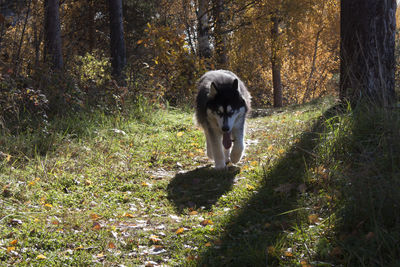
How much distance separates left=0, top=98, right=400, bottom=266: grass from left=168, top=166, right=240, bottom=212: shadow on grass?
0.07 ft

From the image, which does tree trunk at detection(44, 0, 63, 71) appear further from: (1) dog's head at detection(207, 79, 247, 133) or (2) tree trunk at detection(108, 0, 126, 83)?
(1) dog's head at detection(207, 79, 247, 133)

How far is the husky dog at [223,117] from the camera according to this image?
226 inches

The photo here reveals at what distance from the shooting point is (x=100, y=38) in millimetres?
17000

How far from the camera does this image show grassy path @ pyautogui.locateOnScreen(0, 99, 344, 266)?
11.3 ft

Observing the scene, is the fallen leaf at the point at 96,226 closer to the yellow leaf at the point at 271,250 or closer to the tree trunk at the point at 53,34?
the yellow leaf at the point at 271,250

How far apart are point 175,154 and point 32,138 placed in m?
2.46

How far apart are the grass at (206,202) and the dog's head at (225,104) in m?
0.78

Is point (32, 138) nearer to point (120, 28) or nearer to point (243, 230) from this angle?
point (243, 230)

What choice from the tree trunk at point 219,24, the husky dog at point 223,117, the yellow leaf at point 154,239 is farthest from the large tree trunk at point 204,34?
the yellow leaf at point 154,239

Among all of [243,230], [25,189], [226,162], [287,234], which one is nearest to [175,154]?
[226,162]

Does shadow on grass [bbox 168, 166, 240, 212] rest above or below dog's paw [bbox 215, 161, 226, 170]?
below

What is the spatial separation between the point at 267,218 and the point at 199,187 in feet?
5.69

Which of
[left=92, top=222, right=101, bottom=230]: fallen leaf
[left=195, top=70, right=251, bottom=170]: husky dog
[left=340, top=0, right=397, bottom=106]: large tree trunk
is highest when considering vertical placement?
[left=340, top=0, right=397, bottom=106]: large tree trunk

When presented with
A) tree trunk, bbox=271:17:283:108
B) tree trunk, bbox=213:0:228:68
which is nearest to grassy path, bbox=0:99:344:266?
tree trunk, bbox=213:0:228:68
